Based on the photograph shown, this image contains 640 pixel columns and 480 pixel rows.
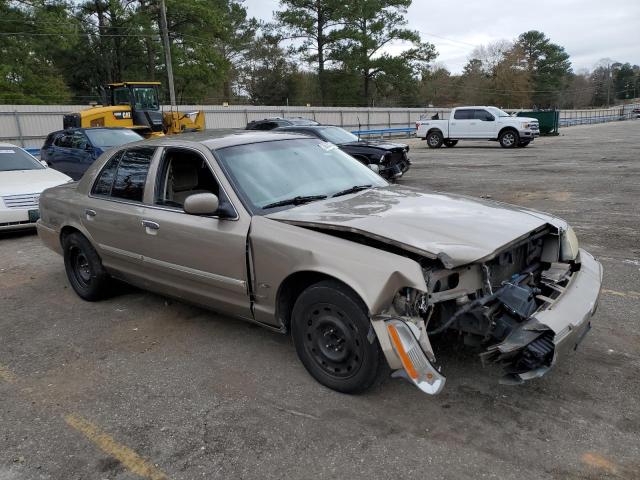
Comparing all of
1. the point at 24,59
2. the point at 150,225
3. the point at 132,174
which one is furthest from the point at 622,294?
the point at 24,59

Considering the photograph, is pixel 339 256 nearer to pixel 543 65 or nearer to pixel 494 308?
pixel 494 308

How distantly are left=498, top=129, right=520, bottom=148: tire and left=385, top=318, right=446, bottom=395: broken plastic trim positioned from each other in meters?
22.5

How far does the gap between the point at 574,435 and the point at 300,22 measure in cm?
4984

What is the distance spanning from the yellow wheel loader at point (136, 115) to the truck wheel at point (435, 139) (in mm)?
11089

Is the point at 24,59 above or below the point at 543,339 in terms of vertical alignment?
above

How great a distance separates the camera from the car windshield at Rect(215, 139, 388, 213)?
3795 millimetres

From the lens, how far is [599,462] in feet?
8.43

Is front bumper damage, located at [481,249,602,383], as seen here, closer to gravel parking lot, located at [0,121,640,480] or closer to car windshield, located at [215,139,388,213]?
gravel parking lot, located at [0,121,640,480]

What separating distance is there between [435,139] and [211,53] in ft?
83.4

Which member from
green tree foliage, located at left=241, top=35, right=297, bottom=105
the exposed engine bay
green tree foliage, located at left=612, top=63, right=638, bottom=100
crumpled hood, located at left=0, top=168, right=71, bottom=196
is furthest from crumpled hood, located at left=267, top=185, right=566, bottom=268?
green tree foliage, located at left=612, top=63, right=638, bottom=100

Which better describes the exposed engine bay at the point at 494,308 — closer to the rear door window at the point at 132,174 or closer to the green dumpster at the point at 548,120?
the rear door window at the point at 132,174

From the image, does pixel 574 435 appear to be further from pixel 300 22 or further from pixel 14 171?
pixel 300 22

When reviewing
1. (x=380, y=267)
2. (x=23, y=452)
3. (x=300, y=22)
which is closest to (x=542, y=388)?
(x=380, y=267)

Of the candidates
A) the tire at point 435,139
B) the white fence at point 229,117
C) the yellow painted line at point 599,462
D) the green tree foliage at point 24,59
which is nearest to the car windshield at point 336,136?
the yellow painted line at point 599,462
